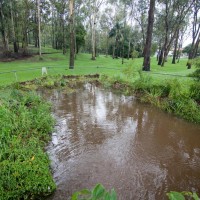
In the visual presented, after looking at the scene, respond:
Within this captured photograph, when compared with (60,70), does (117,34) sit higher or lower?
higher

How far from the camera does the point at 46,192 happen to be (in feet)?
10.5

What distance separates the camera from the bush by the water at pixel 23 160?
3035 millimetres

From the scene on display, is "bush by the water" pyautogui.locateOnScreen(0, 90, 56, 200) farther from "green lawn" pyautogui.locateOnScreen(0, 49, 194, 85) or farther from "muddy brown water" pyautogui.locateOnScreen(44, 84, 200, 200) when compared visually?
"green lawn" pyautogui.locateOnScreen(0, 49, 194, 85)

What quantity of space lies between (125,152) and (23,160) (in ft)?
7.12

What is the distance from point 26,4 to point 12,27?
11.1 feet

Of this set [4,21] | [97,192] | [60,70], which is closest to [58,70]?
[60,70]

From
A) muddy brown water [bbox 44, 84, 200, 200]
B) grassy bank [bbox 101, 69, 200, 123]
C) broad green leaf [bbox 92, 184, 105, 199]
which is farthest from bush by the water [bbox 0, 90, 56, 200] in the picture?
grassy bank [bbox 101, 69, 200, 123]

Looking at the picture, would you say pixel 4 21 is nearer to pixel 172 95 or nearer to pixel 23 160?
pixel 172 95

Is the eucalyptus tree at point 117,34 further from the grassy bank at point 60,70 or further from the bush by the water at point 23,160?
the bush by the water at point 23,160

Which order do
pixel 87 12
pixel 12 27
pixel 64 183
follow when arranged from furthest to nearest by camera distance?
pixel 87 12
pixel 12 27
pixel 64 183

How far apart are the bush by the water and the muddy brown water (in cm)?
29

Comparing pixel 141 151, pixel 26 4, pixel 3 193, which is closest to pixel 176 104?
pixel 141 151

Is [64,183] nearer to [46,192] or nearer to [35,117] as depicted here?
[46,192]

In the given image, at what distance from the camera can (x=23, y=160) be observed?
138 inches
